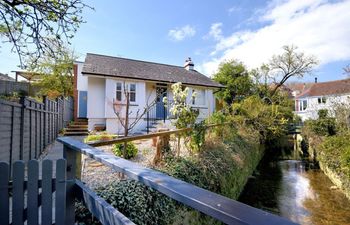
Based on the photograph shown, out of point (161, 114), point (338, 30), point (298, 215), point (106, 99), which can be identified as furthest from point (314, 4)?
point (106, 99)

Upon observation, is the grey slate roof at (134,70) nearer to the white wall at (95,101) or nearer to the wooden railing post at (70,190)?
the white wall at (95,101)

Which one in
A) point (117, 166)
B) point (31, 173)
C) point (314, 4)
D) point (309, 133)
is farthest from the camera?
point (309, 133)

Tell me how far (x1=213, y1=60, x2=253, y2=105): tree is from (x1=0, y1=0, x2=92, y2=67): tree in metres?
19.4

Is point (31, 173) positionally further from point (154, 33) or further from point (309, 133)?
point (309, 133)

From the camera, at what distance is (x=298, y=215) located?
8.12 meters

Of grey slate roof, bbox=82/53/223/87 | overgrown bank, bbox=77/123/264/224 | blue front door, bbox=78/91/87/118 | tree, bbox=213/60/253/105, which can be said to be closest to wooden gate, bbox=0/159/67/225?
overgrown bank, bbox=77/123/264/224

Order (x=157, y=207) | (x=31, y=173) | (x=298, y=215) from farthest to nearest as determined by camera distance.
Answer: (x=298, y=215) < (x=157, y=207) < (x=31, y=173)

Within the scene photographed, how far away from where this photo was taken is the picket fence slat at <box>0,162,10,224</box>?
6.33 feet

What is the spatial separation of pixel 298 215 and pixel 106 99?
11.4 metres

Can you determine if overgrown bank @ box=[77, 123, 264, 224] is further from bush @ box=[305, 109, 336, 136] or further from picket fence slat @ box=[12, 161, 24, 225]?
bush @ box=[305, 109, 336, 136]

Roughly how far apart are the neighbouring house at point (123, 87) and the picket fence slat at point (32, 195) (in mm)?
9599

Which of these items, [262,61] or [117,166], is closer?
[117,166]

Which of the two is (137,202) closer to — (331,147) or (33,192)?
(33,192)

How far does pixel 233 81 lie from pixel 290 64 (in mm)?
7992
